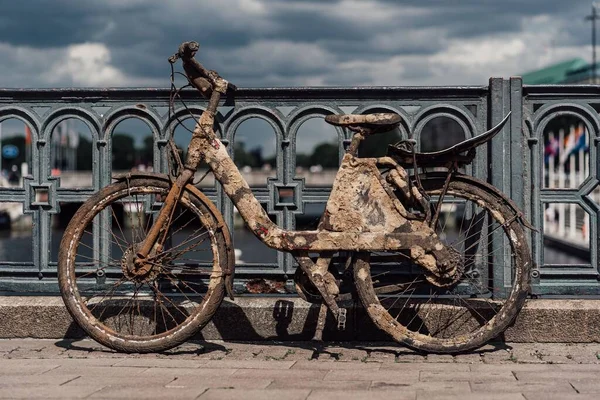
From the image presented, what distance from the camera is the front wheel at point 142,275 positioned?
6477 mm

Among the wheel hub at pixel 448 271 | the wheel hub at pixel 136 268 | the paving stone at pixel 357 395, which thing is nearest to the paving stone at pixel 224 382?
the paving stone at pixel 357 395

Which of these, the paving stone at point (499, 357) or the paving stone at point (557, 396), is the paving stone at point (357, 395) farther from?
the paving stone at point (499, 357)

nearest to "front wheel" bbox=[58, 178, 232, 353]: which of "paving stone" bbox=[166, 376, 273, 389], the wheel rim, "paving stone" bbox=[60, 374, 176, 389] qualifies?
the wheel rim

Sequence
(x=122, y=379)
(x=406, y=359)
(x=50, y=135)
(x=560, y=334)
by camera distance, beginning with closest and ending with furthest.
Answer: (x=122, y=379) → (x=406, y=359) → (x=560, y=334) → (x=50, y=135)

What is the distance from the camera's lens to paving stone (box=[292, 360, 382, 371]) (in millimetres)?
5945

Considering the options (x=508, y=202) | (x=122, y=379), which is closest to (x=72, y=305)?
(x=122, y=379)

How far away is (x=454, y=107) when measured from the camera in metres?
7.08

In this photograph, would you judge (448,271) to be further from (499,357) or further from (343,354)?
(343,354)

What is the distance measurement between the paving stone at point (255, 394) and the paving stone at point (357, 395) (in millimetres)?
54

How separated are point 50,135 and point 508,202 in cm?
288

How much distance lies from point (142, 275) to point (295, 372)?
1261 millimetres

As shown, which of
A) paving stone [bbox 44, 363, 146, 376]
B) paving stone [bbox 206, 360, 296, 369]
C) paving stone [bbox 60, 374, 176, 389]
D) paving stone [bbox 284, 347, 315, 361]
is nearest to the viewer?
paving stone [bbox 60, 374, 176, 389]

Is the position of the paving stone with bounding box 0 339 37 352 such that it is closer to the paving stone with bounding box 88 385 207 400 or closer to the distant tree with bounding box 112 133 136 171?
the paving stone with bounding box 88 385 207 400

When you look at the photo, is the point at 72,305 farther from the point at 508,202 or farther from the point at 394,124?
the point at 508,202
